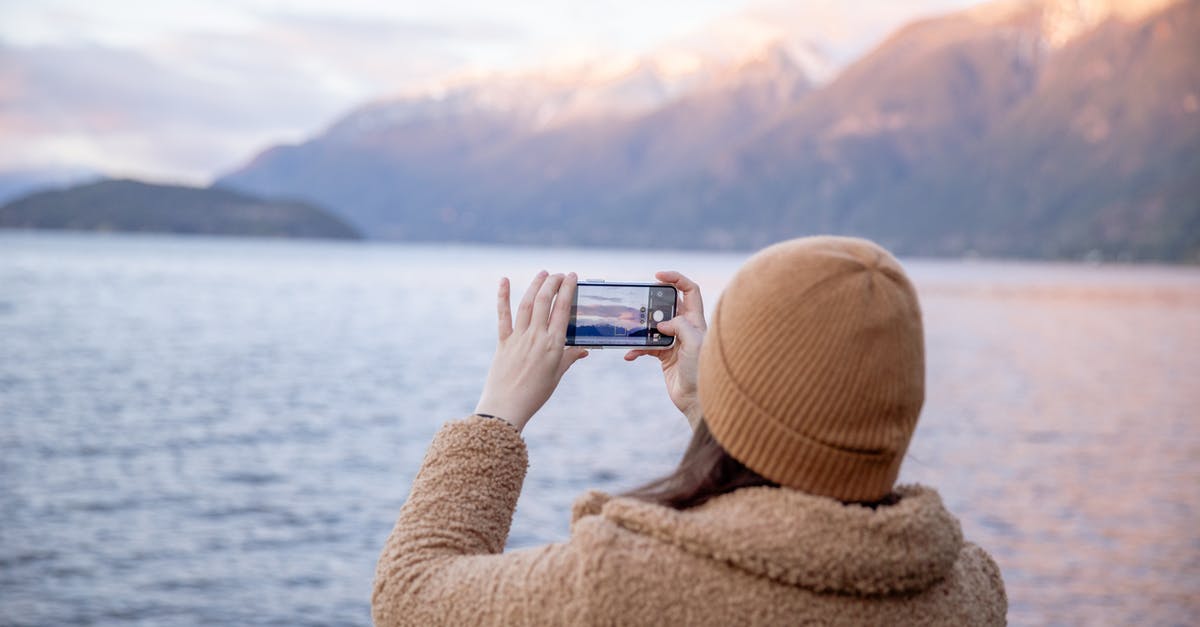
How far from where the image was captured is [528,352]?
2004 mm

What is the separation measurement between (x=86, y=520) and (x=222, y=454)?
5790mm

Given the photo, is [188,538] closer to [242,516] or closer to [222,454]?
[242,516]

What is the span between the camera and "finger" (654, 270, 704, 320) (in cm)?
242

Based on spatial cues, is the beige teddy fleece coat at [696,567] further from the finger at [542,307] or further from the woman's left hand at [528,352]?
the finger at [542,307]

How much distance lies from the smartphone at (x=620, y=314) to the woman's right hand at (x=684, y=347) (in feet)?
0.08

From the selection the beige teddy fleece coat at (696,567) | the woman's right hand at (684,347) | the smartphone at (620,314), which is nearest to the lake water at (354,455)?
the woman's right hand at (684,347)

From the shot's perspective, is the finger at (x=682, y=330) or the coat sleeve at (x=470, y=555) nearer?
the coat sleeve at (x=470, y=555)

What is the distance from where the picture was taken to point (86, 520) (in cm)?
1734

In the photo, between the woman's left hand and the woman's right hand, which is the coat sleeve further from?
the woman's right hand

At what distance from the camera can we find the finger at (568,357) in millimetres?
2072

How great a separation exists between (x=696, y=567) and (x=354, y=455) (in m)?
22.7

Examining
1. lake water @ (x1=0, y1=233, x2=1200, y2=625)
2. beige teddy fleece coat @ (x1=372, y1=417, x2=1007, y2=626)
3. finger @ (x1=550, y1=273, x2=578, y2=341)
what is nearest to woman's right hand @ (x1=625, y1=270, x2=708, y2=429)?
lake water @ (x1=0, y1=233, x2=1200, y2=625)

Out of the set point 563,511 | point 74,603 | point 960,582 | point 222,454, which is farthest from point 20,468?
point 960,582

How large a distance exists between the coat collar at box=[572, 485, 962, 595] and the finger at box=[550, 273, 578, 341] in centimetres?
40
